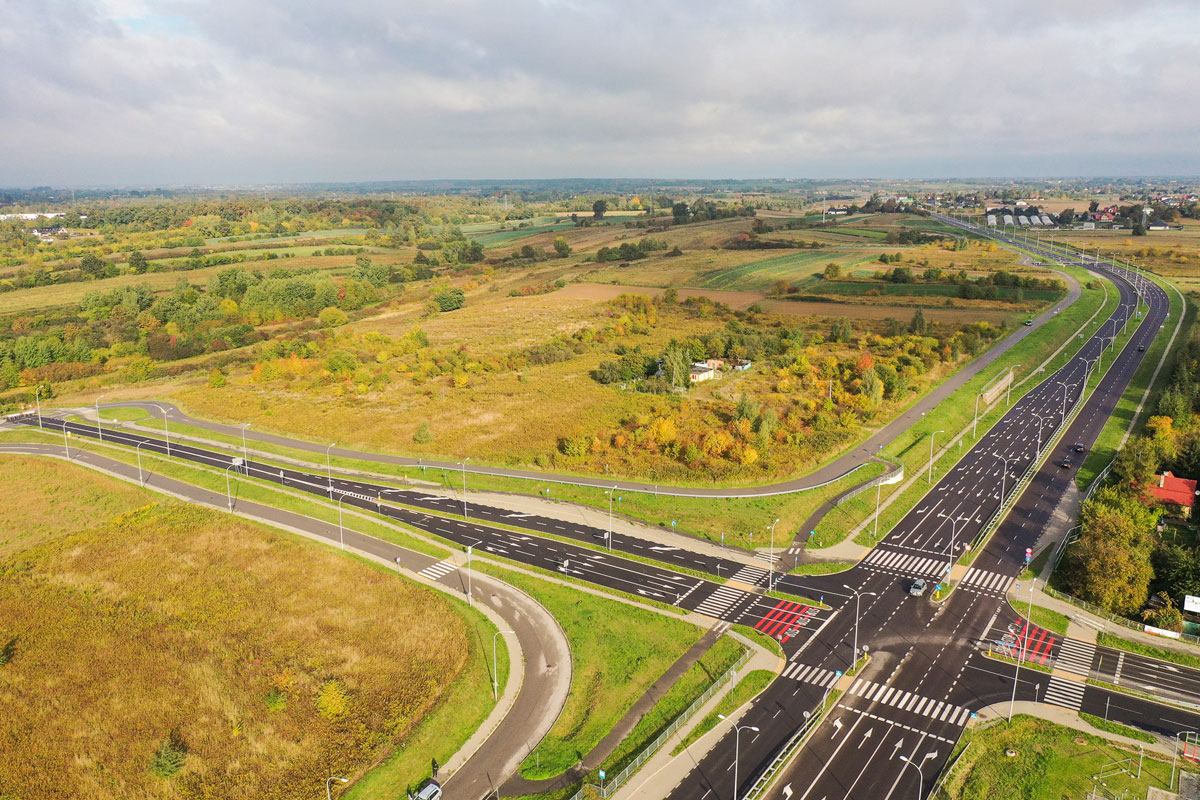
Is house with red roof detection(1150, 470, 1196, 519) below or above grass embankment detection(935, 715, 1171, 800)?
above

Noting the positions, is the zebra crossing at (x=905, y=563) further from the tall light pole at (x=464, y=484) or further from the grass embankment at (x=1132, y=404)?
the tall light pole at (x=464, y=484)

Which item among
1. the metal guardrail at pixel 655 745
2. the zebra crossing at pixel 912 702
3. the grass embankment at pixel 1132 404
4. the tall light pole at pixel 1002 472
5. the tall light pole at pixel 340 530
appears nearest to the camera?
the metal guardrail at pixel 655 745

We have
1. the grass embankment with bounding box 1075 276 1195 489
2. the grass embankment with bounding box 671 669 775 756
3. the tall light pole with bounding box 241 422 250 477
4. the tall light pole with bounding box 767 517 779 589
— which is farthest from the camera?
the tall light pole with bounding box 241 422 250 477

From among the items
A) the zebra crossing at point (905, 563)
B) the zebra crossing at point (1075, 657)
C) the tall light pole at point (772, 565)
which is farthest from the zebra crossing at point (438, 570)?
the zebra crossing at point (1075, 657)

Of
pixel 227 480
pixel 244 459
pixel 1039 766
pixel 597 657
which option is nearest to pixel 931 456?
pixel 1039 766

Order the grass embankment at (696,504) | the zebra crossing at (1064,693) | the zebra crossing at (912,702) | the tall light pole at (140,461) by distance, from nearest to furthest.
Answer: the zebra crossing at (912,702), the zebra crossing at (1064,693), the grass embankment at (696,504), the tall light pole at (140,461)

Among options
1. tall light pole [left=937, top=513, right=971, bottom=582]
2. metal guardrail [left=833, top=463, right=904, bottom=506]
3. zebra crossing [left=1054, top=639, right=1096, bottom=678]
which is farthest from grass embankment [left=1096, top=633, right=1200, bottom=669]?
metal guardrail [left=833, top=463, right=904, bottom=506]

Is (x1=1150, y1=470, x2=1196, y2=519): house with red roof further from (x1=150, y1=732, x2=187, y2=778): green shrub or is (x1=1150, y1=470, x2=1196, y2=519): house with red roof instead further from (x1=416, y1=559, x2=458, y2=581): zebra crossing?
(x1=150, y1=732, x2=187, y2=778): green shrub
